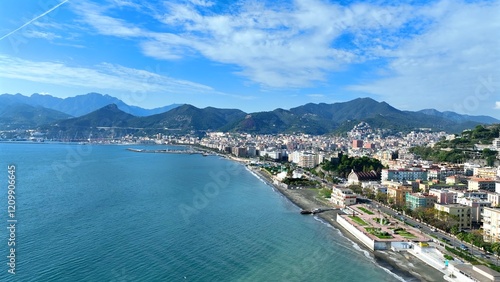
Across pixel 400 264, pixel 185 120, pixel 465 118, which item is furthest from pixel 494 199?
pixel 465 118

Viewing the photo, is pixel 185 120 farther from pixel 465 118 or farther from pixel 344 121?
pixel 465 118

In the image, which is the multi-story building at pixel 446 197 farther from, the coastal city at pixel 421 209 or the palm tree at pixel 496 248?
the palm tree at pixel 496 248

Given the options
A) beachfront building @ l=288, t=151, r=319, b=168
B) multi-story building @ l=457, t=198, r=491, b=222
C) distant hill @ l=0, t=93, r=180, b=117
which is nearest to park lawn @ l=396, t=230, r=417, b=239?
multi-story building @ l=457, t=198, r=491, b=222

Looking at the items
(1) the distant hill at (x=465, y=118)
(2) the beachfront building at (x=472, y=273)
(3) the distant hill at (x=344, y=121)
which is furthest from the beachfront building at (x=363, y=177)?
(1) the distant hill at (x=465, y=118)

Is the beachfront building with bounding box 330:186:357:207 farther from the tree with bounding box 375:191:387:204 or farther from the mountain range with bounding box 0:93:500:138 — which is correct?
the mountain range with bounding box 0:93:500:138

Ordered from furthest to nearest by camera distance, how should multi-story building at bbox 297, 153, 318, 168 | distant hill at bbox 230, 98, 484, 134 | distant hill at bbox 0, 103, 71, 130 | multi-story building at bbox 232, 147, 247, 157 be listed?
distant hill at bbox 230, 98, 484, 134, distant hill at bbox 0, 103, 71, 130, multi-story building at bbox 232, 147, 247, 157, multi-story building at bbox 297, 153, 318, 168

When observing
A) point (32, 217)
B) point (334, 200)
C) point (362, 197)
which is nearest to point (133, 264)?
point (32, 217)

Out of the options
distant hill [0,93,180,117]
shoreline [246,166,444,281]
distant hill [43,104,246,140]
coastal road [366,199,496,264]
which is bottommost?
shoreline [246,166,444,281]
